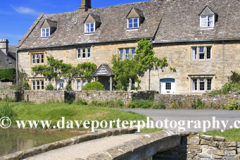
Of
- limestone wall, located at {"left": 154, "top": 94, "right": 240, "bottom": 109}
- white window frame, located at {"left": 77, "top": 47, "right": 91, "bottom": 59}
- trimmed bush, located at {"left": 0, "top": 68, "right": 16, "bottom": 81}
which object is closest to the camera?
limestone wall, located at {"left": 154, "top": 94, "right": 240, "bottom": 109}

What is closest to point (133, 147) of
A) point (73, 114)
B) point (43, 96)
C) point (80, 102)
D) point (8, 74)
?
point (73, 114)

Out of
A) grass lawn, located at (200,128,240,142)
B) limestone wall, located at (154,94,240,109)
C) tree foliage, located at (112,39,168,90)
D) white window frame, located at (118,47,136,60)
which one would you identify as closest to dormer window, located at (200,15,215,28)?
tree foliage, located at (112,39,168,90)

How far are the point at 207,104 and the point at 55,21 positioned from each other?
22.2 meters

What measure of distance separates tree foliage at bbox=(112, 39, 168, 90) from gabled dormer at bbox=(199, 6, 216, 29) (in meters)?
4.76

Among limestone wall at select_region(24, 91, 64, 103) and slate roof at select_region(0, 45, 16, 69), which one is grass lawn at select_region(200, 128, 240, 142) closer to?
limestone wall at select_region(24, 91, 64, 103)

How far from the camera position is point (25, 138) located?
1092 cm

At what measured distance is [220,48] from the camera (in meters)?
24.1

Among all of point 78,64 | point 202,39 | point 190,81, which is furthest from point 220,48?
point 78,64

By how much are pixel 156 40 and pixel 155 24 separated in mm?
2118

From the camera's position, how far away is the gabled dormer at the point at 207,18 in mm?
24986

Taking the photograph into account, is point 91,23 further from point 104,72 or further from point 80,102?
point 80,102

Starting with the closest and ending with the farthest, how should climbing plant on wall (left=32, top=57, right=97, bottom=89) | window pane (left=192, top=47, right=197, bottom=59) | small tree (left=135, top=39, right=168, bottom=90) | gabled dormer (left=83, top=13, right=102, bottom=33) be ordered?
window pane (left=192, top=47, right=197, bottom=59) → small tree (left=135, top=39, right=168, bottom=90) → climbing plant on wall (left=32, top=57, right=97, bottom=89) → gabled dormer (left=83, top=13, right=102, bottom=33)

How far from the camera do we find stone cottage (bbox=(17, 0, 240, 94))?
24.4 metres

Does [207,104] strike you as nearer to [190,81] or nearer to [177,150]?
[190,81]
